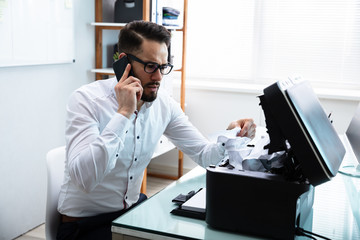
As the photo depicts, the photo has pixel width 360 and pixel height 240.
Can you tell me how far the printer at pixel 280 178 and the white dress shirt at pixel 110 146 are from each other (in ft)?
1.54

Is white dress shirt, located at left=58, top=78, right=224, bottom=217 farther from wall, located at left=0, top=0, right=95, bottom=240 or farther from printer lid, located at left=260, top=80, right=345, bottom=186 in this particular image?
wall, located at left=0, top=0, right=95, bottom=240

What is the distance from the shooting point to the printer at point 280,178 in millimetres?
974

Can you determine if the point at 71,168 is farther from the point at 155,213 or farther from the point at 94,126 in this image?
the point at 155,213

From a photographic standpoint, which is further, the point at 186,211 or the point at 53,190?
the point at 53,190

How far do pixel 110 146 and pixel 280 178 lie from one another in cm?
60

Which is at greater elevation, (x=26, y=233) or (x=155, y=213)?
(x=155, y=213)

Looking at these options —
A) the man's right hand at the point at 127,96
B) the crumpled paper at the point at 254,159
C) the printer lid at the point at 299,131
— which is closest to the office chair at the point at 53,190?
the man's right hand at the point at 127,96

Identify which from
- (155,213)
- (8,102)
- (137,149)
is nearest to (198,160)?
(137,149)

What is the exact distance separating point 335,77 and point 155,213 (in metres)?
2.78

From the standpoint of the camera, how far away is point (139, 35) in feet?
5.47

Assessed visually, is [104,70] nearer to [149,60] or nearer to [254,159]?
[149,60]

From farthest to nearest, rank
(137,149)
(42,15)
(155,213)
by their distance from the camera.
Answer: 1. (42,15)
2. (137,149)
3. (155,213)

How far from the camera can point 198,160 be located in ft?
5.86

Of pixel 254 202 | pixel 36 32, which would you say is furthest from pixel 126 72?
pixel 36 32
